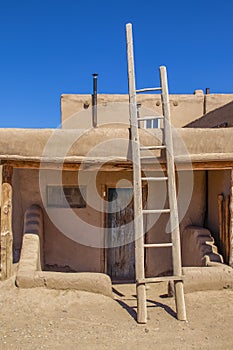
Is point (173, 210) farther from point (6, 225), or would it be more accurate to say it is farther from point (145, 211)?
point (6, 225)

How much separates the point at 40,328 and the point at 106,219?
315cm

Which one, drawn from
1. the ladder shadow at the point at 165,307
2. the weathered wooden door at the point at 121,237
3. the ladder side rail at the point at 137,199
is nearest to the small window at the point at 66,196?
the weathered wooden door at the point at 121,237

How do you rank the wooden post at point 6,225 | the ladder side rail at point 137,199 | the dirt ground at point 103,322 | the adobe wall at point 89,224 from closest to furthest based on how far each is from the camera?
the dirt ground at point 103,322 → the ladder side rail at point 137,199 → the wooden post at point 6,225 → the adobe wall at point 89,224

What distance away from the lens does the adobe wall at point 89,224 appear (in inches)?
259

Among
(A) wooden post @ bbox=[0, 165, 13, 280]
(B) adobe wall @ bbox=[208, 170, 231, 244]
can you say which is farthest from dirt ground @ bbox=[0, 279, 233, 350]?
(B) adobe wall @ bbox=[208, 170, 231, 244]

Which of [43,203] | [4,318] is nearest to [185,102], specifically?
[43,203]

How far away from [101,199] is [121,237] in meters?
1.16

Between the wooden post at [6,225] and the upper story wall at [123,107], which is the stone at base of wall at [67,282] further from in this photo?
the upper story wall at [123,107]

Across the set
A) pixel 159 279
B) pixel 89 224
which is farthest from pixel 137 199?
pixel 89 224

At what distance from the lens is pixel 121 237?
290 inches

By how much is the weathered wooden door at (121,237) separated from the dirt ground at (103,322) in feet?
7.94

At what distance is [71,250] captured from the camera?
6.66 meters

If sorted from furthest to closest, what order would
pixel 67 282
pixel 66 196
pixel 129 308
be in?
1. pixel 66 196
2. pixel 67 282
3. pixel 129 308

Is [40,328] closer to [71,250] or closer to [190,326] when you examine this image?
[190,326]
